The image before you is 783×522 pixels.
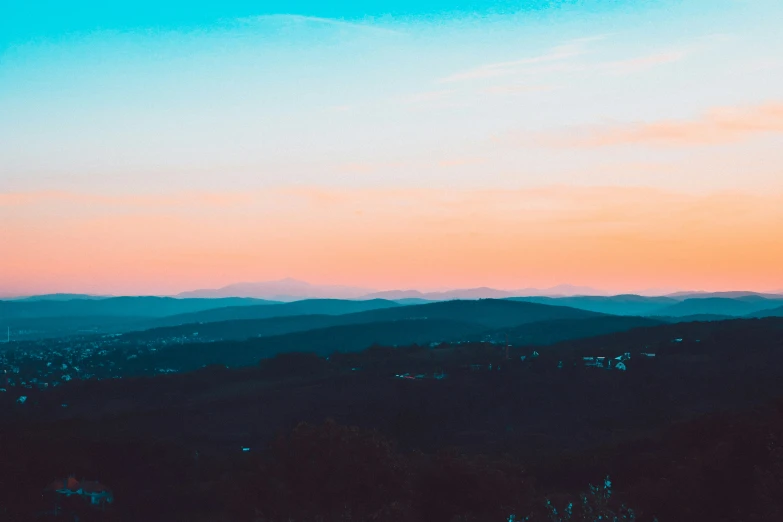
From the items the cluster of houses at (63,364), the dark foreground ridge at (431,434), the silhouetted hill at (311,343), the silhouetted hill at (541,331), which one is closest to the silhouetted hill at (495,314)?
A: the silhouetted hill at (311,343)

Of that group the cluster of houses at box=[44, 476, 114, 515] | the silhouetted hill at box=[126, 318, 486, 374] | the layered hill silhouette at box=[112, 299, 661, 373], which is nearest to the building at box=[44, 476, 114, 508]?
the cluster of houses at box=[44, 476, 114, 515]

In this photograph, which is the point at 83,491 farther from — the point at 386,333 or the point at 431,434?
the point at 386,333

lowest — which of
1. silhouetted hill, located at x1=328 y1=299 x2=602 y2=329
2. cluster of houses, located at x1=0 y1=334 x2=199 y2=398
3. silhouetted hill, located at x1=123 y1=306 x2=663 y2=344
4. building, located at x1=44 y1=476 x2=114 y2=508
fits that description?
cluster of houses, located at x1=0 y1=334 x2=199 y2=398

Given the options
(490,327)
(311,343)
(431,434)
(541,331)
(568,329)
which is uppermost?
(568,329)

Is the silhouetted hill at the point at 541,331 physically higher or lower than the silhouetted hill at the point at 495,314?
lower

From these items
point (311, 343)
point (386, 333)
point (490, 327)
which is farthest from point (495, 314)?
point (311, 343)

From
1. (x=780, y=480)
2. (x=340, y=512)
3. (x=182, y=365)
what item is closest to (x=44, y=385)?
(x=182, y=365)

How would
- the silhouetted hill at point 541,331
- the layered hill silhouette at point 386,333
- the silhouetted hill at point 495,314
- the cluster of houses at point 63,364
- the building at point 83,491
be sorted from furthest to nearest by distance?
the silhouetted hill at point 495,314
the silhouetted hill at point 541,331
the layered hill silhouette at point 386,333
the cluster of houses at point 63,364
the building at point 83,491

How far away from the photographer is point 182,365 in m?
120

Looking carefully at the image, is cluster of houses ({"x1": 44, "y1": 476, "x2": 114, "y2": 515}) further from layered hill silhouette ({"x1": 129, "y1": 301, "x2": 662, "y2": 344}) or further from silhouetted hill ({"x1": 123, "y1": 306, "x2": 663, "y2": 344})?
layered hill silhouette ({"x1": 129, "y1": 301, "x2": 662, "y2": 344})

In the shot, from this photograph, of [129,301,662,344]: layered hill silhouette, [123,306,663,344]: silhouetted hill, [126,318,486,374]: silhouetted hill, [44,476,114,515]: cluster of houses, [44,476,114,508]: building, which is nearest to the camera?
[44,476,114,515]: cluster of houses

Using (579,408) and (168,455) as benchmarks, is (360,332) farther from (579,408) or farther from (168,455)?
(168,455)

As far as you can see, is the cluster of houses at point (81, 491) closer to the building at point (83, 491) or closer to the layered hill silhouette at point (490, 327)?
the building at point (83, 491)

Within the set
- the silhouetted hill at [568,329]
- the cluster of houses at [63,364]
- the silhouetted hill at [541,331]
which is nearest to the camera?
the cluster of houses at [63,364]
